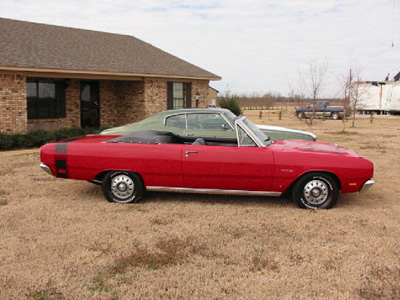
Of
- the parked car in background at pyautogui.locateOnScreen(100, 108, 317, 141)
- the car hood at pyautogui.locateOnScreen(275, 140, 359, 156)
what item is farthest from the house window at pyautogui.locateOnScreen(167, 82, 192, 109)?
the car hood at pyautogui.locateOnScreen(275, 140, 359, 156)

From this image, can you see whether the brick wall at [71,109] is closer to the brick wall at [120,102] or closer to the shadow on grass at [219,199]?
the brick wall at [120,102]

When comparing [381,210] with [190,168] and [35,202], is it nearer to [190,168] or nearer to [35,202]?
[190,168]

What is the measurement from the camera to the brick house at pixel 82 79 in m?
13.4

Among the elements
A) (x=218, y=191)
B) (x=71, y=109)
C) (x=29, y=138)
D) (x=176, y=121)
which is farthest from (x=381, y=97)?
(x=218, y=191)

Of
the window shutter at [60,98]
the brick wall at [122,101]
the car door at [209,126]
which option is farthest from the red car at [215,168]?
the window shutter at [60,98]

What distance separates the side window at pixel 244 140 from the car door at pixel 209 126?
1.25 m

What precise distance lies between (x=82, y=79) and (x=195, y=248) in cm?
1430

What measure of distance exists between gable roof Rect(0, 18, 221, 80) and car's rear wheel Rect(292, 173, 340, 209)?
10282 mm

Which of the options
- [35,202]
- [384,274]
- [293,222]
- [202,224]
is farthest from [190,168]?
[384,274]

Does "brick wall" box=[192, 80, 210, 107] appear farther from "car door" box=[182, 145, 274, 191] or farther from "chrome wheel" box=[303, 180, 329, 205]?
"chrome wheel" box=[303, 180, 329, 205]

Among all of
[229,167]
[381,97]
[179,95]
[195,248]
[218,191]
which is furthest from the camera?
[381,97]

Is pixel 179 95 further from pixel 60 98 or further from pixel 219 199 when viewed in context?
pixel 219 199

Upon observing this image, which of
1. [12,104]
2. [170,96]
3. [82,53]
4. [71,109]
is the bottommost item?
[71,109]

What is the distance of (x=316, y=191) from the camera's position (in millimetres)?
5836
